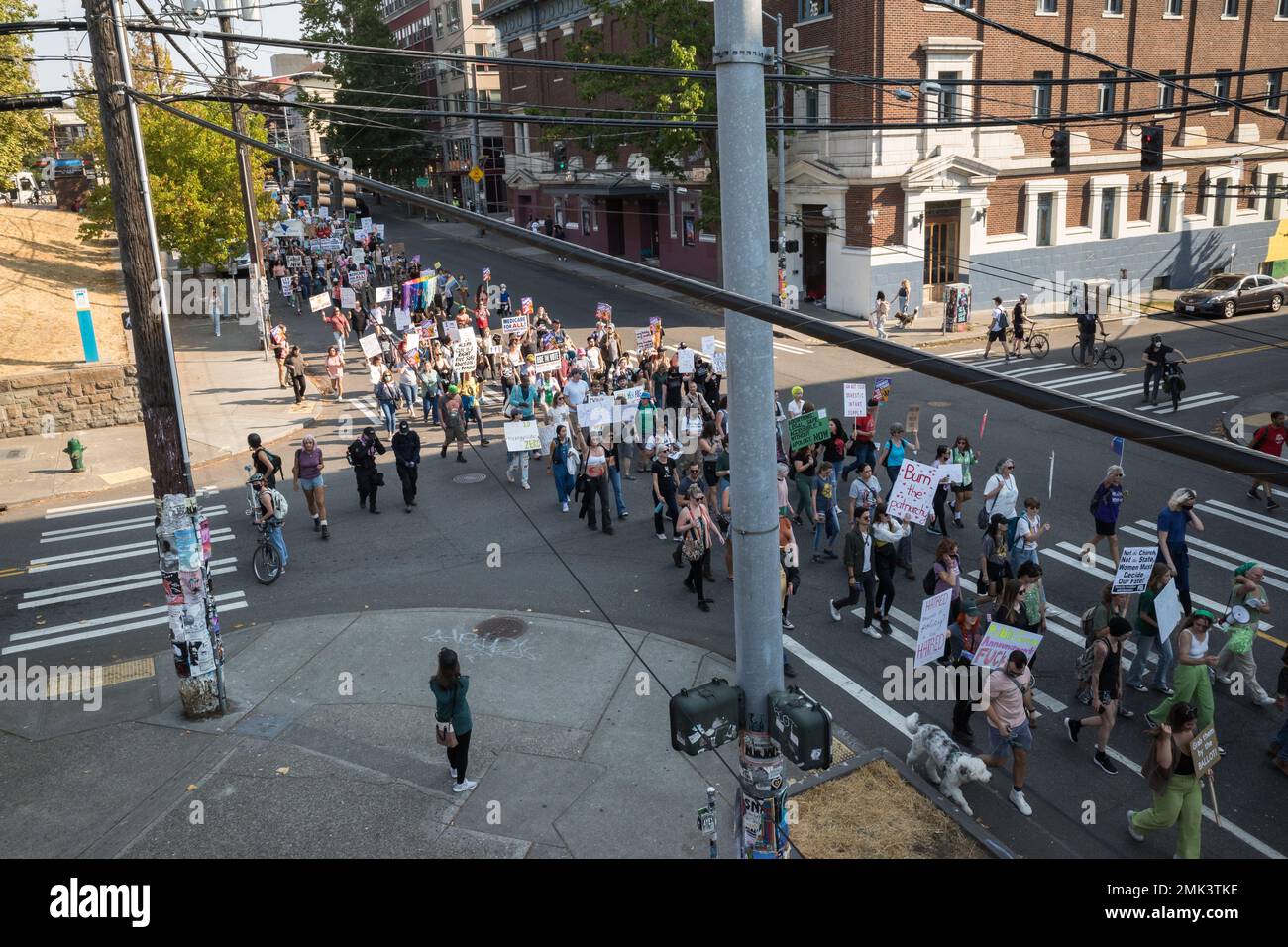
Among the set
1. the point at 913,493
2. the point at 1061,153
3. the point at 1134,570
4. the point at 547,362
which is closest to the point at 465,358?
the point at 547,362

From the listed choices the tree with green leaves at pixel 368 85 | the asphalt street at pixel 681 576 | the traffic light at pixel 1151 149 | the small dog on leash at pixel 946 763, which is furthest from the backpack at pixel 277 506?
the tree with green leaves at pixel 368 85

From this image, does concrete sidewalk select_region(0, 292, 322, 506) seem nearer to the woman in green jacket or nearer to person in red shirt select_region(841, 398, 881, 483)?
person in red shirt select_region(841, 398, 881, 483)

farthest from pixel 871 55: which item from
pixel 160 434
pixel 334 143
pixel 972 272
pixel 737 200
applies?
pixel 334 143

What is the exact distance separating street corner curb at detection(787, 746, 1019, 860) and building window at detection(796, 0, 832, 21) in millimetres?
29500

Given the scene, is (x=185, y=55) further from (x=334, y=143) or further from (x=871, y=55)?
(x=334, y=143)

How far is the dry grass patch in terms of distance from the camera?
8047 mm

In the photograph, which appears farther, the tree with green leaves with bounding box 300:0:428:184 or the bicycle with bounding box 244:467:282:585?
the tree with green leaves with bounding box 300:0:428:184

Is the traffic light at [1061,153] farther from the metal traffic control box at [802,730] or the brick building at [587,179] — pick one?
the metal traffic control box at [802,730]

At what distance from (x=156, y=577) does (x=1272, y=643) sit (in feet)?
49.1

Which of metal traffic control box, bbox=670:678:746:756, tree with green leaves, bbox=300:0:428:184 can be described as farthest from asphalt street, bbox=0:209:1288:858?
tree with green leaves, bbox=300:0:428:184

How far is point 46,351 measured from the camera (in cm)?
2766

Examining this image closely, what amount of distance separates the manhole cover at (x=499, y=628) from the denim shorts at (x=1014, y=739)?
586 cm

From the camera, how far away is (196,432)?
74.8 ft

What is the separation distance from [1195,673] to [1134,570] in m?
1.81
